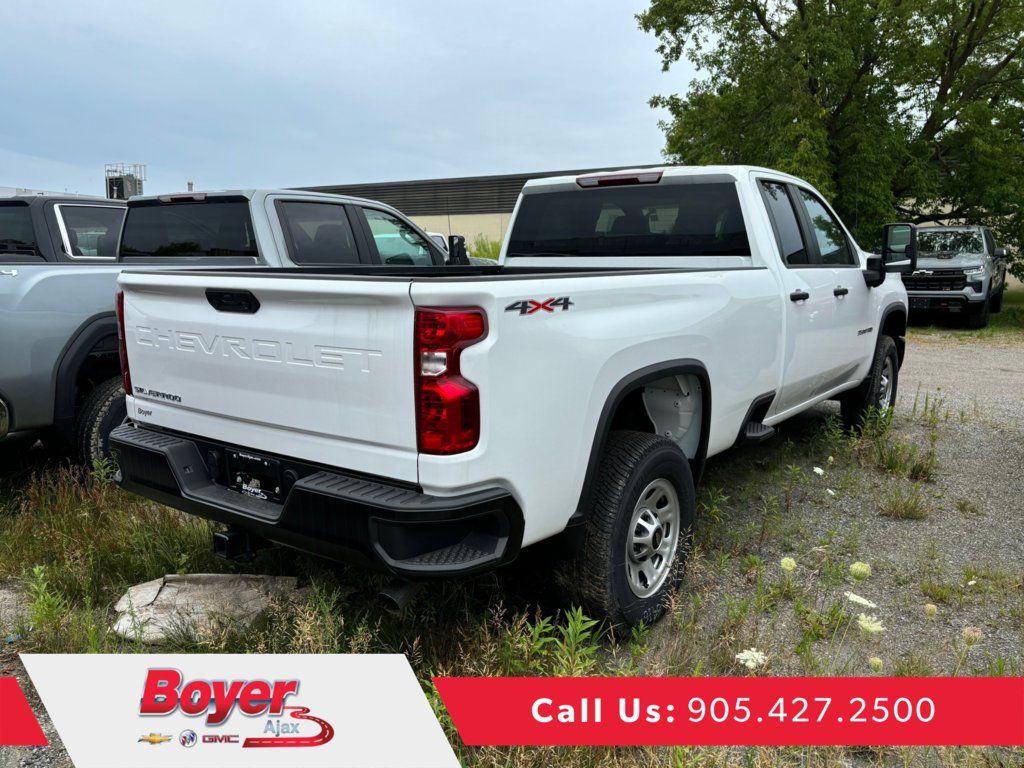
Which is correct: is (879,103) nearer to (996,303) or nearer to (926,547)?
(996,303)

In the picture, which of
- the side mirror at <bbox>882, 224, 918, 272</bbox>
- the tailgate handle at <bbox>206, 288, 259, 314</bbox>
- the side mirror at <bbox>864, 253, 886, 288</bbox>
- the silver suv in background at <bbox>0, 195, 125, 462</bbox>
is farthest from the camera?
the side mirror at <bbox>864, 253, 886, 288</bbox>

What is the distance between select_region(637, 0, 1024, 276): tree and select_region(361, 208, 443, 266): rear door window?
11198 mm

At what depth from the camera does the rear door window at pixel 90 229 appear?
6.07m

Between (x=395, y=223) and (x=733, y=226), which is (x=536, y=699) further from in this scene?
(x=395, y=223)

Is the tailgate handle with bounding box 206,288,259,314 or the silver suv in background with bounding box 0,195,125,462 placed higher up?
the tailgate handle with bounding box 206,288,259,314

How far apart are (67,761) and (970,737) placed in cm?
302

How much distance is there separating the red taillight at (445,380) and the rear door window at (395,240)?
4.65 meters

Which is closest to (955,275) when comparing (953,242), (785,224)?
(953,242)

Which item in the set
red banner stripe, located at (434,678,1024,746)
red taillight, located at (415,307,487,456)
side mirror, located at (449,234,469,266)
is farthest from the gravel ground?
side mirror, located at (449,234,469,266)

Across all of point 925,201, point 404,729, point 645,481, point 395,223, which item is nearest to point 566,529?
point 645,481

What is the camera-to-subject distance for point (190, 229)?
6.28m

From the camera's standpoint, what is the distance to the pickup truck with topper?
4672 millimetres

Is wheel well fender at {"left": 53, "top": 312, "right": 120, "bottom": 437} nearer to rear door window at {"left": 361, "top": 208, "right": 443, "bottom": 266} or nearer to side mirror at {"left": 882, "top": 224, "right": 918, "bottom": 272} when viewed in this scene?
rear door window at {"left": 361, "top": 208, "right": 443, "bottom": 266}

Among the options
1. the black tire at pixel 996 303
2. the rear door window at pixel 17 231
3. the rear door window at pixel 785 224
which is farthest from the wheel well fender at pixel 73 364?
the black tire at pixel 996 303
